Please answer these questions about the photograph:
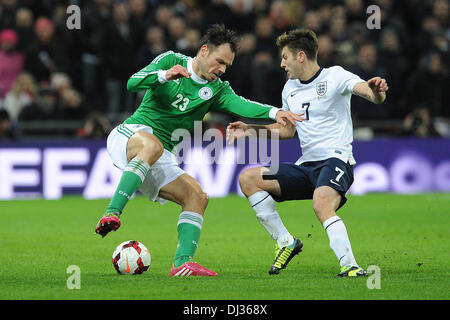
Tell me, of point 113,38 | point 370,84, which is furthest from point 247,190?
point 113,38

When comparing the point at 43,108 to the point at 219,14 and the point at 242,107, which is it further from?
the point at 242,107

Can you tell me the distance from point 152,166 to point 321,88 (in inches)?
65.1

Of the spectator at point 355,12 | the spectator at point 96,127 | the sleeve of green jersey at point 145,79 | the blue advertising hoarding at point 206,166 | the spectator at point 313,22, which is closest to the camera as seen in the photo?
the sleeve of green jersey at point 145,79

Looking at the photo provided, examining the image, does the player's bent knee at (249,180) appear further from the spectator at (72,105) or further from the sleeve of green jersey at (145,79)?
the spectator at (72,105)

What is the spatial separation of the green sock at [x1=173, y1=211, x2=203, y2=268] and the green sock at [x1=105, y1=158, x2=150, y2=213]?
633 millimetres

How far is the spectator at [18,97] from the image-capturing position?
1614 cm

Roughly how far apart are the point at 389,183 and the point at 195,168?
141 inches

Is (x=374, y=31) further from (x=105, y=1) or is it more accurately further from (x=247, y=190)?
(x=247, y=190)

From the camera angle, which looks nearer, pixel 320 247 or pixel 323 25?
pixel 320 247

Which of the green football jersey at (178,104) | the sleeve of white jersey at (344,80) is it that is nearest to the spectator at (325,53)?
the green football jersey at (178,104)

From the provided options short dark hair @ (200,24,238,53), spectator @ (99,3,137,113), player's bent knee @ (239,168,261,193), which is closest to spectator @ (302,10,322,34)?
spectator @ (99,3,137,113)

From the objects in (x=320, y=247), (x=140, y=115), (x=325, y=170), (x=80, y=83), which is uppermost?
(x=80, y=83)

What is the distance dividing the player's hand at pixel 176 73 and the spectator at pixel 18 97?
9.00 metres

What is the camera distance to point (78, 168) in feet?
51.7
